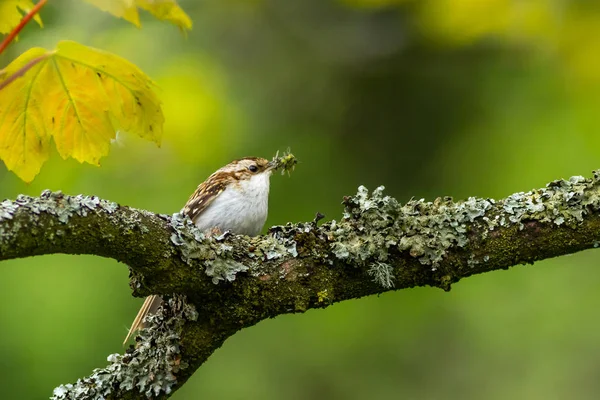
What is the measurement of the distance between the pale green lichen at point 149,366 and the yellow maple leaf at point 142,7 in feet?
3.68

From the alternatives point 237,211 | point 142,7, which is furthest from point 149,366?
point 237,211

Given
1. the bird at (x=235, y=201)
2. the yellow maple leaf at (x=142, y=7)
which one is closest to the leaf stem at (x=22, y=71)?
the yellow maple leaf at (x=142, y=7)

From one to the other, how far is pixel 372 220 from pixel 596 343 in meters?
4.35

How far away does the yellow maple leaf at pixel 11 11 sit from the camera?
248 cm

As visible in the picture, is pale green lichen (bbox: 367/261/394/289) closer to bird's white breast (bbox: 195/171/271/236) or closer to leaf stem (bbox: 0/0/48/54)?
leaf stem (bbox: 0/0/48/54)

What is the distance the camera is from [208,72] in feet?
20.3

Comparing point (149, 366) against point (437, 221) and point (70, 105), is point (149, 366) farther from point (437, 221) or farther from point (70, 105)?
point (437, 221)

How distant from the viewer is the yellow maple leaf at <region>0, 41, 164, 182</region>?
269 cm

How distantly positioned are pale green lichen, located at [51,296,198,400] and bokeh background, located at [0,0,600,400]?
2588 mm

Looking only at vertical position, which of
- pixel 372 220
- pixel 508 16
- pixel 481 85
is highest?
pixel 481 85

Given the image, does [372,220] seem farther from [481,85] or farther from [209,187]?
[481,85]

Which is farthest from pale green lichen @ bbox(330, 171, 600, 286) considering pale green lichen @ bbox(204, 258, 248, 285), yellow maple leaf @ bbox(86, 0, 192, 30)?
yellow maple leaf @ bbox(86, 0, 192, 30)

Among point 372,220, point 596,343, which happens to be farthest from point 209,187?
point 596,343

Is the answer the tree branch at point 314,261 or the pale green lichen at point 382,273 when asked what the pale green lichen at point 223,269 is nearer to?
the tree branch at point 314,261
